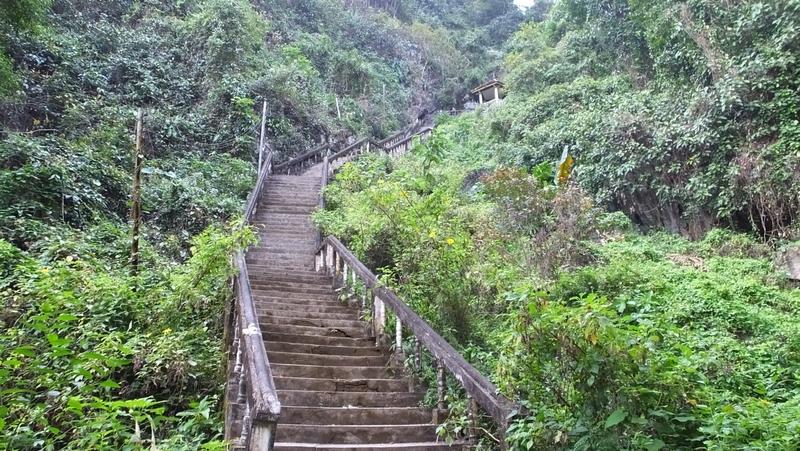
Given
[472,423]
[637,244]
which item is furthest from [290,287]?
[637,244]

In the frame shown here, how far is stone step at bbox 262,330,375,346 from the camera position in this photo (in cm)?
692

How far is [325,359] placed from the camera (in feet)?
21.4

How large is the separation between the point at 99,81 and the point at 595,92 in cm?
1657

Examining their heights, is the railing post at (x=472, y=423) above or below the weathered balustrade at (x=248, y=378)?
below

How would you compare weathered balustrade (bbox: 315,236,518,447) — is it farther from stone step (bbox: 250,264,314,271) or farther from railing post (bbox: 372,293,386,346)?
stone step (bbox: 250,264,314,271)

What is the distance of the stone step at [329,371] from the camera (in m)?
5.99

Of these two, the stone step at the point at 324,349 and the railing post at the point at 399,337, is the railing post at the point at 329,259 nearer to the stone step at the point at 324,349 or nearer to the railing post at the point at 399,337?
the stone step at the point at 324,349

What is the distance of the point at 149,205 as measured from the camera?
40.3ft

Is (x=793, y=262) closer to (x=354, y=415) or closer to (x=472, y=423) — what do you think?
(x=472, y=423)

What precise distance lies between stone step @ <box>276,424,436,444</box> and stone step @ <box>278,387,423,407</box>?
0.49m

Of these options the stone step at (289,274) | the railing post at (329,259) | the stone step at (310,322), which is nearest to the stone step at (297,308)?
the stone step at (310,322)

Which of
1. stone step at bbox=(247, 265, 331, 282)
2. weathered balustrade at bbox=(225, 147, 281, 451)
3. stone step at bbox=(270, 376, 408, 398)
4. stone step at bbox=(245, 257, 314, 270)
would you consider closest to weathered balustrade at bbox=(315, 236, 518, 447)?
stone step at bbox=(270, 376, 408, 398)

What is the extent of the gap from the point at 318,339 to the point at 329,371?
3.46 ft

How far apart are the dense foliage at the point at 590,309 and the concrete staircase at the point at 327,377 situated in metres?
0.68
